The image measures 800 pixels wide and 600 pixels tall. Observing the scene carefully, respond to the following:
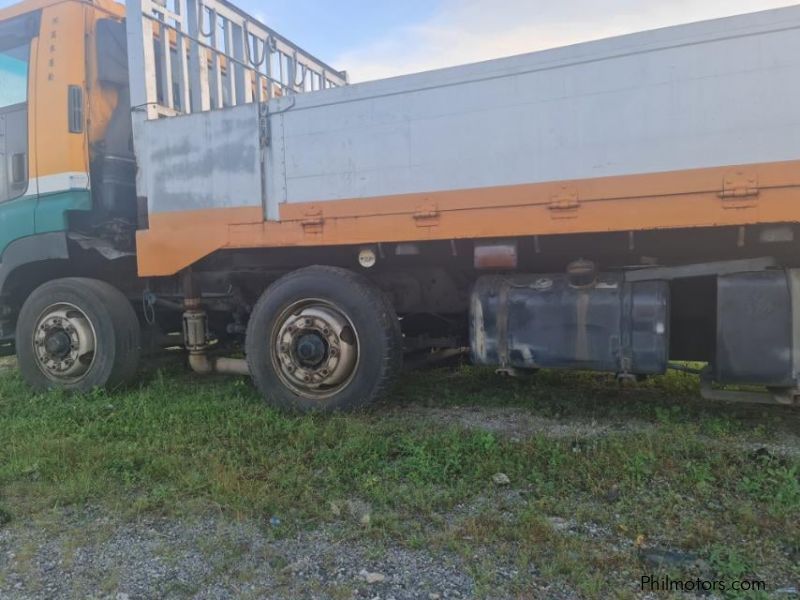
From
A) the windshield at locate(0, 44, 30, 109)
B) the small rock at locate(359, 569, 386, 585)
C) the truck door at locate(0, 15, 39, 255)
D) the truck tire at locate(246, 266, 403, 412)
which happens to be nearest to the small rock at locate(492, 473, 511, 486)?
the small rock at locate(359, 569, 386, 585)

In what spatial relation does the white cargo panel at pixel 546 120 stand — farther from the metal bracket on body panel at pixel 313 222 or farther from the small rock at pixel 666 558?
the small rock at pixel 666 558

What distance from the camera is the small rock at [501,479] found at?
3.27 metres

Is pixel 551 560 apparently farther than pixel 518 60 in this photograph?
No

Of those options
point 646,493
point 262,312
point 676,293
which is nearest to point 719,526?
point 646,493

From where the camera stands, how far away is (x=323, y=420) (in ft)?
14.5

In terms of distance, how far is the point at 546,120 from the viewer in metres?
3.77

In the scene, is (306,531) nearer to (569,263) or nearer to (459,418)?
(459,418)

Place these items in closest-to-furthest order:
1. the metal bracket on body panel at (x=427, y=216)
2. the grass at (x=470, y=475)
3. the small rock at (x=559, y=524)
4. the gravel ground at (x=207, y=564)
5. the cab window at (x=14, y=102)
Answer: the gravel ground at (x=207, y=564) → the grass at (x=470, y=475) → the small rock at (x=559, y=524) → the metal bracket on body panel at (x=427, y=216) → the cab window at (x=14, y=102)

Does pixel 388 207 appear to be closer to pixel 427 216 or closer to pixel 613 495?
pixel 427 216

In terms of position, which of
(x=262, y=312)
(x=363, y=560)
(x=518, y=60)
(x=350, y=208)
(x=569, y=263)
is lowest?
(x=363, y=560)

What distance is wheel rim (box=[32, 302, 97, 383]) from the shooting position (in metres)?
5.23

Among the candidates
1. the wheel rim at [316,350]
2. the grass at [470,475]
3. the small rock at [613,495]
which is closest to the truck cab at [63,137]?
the grass at [470,475]

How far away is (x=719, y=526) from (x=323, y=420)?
8.41 ft

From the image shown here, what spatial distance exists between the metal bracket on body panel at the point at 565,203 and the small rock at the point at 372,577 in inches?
90.3
